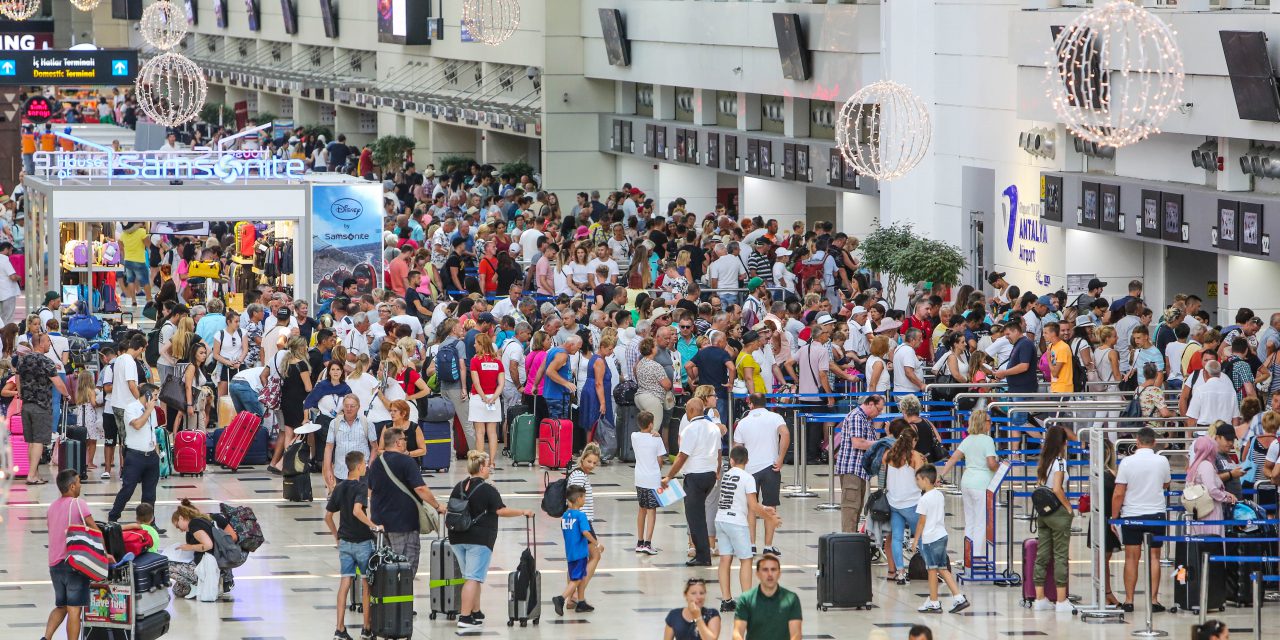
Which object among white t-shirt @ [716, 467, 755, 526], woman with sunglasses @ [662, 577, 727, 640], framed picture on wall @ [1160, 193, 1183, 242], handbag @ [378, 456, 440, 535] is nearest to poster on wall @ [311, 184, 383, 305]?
framed picture on wall @ [1160, 193, 1183, 242]

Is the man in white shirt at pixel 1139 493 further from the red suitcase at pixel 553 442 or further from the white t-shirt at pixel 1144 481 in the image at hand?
the red suitcase at pixel 553 442

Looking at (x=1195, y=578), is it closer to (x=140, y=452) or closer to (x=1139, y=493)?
(x=1139, y=493)

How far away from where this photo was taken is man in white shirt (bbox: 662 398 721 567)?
44.4 ft

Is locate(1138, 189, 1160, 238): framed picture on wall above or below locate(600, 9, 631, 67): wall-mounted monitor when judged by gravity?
below

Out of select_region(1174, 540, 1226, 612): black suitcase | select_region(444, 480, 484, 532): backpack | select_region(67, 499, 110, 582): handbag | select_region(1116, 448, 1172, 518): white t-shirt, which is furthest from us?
select_region(1174, 540, 1226, 612): black suitcase

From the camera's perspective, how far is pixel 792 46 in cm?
2941

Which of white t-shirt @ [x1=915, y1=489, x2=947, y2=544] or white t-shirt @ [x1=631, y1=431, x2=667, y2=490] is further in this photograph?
white t-shirt @ [x1=631, y1=431, x2=667, y2=490]

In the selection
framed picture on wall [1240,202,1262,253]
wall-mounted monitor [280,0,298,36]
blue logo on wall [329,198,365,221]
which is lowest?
framed picture on wall [1240,202,1262,253]

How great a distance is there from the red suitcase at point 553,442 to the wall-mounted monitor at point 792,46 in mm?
13013

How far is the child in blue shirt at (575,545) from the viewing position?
40.3 ft

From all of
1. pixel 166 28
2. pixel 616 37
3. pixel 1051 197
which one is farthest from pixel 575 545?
pixel 166 28

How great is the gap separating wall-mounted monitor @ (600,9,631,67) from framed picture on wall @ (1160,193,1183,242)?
16.2 meters

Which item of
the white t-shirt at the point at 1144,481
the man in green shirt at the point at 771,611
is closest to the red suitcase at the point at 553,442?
the white t-shirt at the point at 1144,481

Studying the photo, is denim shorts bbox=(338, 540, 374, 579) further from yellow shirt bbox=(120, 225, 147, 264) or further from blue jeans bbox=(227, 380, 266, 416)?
yellow shirt bbox=(120, 225, 147, 264)
